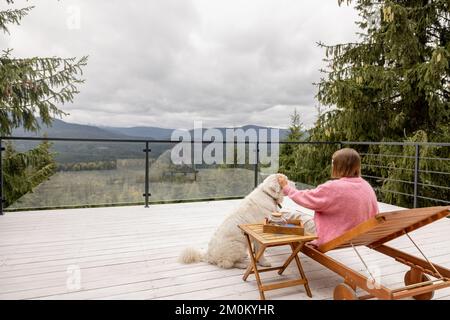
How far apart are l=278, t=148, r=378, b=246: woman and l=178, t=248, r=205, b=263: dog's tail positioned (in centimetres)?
93

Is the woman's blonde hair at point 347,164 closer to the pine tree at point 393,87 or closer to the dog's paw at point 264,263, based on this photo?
the dog's paw at point 264,263

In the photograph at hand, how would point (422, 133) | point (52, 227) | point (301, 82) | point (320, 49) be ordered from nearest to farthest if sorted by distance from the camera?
point (52, 227) → point (422, 133) → point (320, 49) → point (301, 82)

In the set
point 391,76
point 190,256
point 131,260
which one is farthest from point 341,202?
point 391,76

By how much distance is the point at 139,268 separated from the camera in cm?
229

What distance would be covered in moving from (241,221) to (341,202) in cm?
72

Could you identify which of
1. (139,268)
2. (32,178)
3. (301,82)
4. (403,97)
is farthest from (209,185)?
(301,82)

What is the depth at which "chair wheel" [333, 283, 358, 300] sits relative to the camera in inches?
65.7

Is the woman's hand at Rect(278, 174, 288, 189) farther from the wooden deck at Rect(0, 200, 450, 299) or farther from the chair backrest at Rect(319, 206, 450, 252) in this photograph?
the wooden deck at Rect(0, 200, 450, 299)

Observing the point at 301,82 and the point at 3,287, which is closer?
the point at 3,287

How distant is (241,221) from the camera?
2227 mm

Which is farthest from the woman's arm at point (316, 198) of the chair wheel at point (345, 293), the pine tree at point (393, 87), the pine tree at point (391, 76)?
the pine tree at point (391, 76)

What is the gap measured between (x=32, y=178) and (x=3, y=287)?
502 cm

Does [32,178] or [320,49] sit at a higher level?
[320,49]

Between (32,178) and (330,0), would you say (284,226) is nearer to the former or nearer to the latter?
(32,178)
